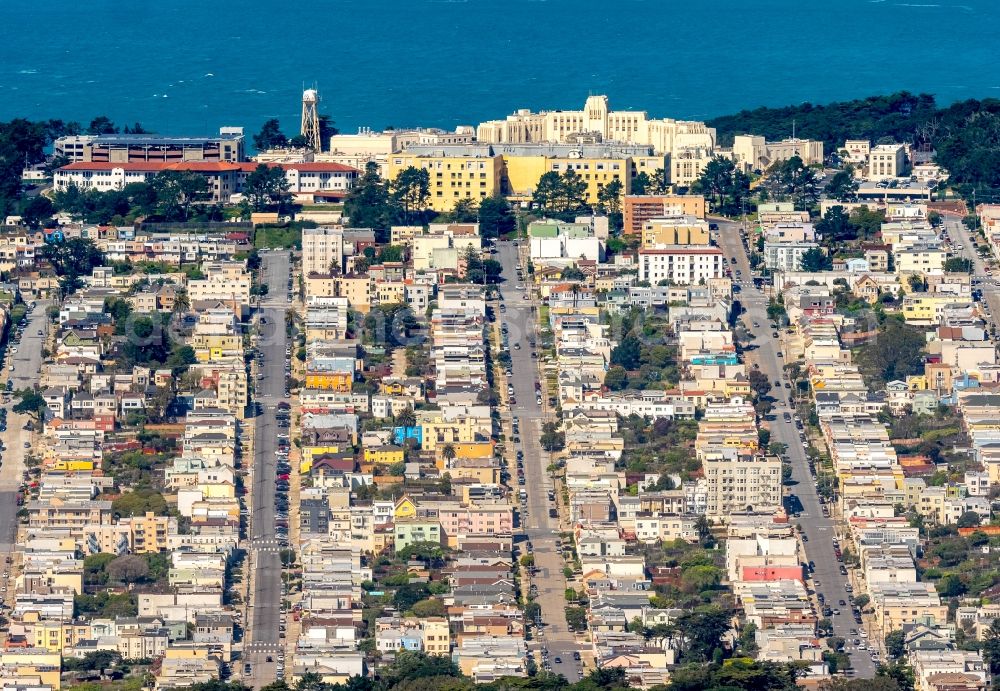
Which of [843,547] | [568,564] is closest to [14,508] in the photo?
[568,564]

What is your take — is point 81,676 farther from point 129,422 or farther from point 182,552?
point 129,422

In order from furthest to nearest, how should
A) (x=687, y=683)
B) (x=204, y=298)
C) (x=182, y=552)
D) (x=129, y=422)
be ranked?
(x=204, y=298) → (x=129, y=422) → (x=182, y=552) → (x=687, y=683)

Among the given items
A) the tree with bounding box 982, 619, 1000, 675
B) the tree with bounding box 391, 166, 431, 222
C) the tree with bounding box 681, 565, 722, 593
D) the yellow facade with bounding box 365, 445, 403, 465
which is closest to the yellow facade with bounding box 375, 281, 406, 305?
the tree with bounding box 391, 166, 431, 222

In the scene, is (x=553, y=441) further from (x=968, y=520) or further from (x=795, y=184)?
(x=795, y=184)

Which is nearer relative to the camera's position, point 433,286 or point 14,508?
point 14,508

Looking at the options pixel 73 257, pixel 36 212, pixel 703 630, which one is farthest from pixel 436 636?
pixel 36 212

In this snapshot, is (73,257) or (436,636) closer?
(436,636)
